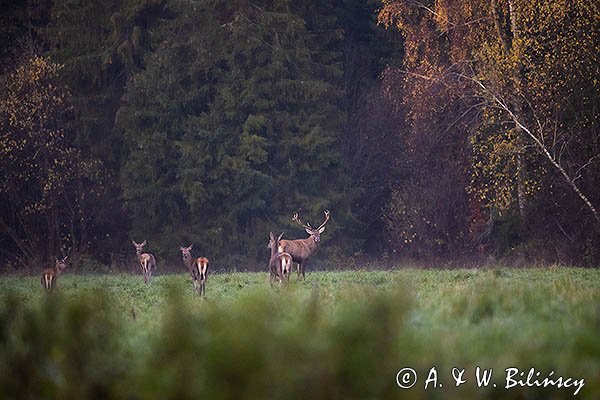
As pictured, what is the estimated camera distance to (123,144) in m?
33.3

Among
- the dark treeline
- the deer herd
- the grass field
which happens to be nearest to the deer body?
the deer herd

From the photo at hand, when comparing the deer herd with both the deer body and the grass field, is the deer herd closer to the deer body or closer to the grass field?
the deer body

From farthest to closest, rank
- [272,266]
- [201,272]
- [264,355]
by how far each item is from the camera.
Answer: [272,266] < [201,272] < [264,355]

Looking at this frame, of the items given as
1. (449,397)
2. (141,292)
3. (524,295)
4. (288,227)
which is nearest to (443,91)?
(288,227)

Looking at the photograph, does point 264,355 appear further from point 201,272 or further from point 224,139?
point 224,139

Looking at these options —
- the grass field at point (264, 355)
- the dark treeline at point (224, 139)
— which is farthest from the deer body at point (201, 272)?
the dark treeline at point (224, 139)

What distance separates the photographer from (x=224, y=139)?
32062 mm

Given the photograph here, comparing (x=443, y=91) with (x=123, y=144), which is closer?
(x=443, y=91)

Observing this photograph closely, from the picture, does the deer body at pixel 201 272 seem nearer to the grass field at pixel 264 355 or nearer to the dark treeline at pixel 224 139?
the grass field at pixel 264 355

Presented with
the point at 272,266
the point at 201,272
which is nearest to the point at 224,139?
the point at 272,266

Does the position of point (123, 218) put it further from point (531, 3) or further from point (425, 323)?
point (425, 323)

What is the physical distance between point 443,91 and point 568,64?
3502 mm

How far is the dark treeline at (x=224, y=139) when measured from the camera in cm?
3041

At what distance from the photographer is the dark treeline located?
30406 mm
